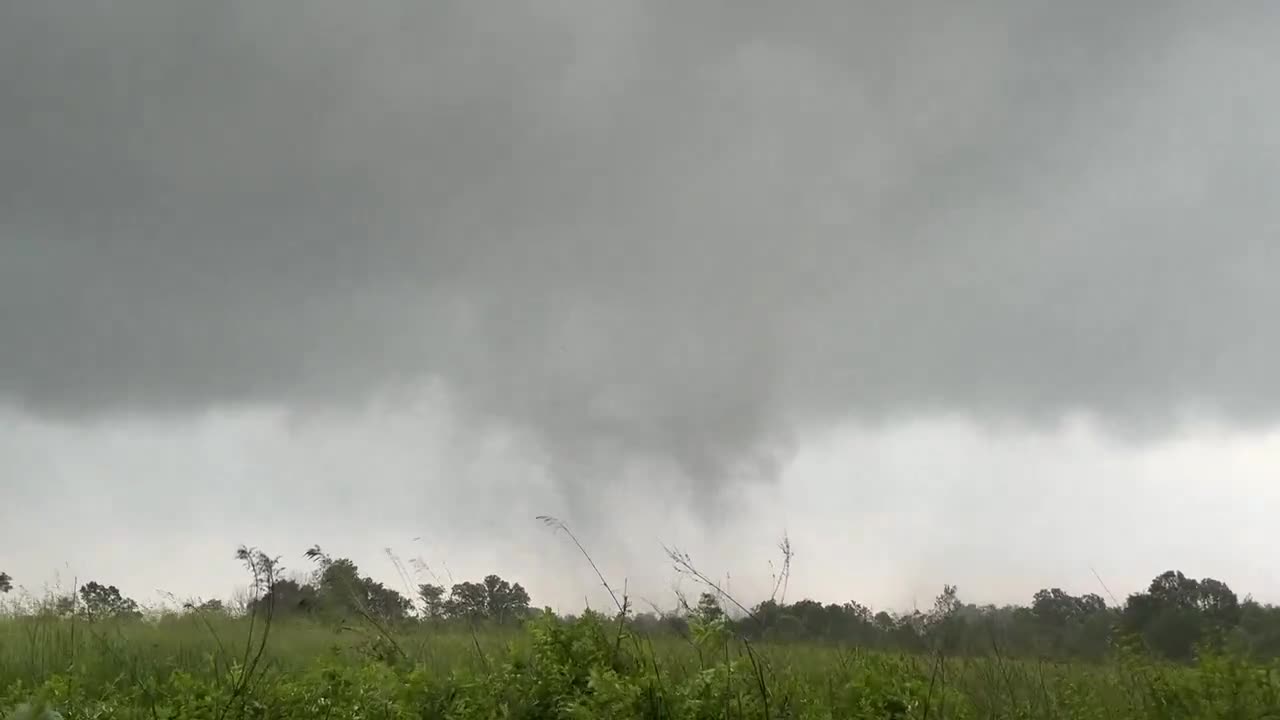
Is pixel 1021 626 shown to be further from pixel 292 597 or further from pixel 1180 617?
pixel 292 597

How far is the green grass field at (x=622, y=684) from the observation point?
5.89m

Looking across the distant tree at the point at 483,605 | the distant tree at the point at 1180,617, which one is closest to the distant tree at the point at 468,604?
A: the distant tree at the point at 483,605

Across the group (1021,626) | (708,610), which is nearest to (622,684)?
(708,610)

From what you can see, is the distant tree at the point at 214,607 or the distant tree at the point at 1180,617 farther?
the distant tree at the point at 214,607

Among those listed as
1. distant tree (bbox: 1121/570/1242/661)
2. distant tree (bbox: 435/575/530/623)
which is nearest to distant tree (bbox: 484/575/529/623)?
distant tree (bbox: 435/575/530/623)

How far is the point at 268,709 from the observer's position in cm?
640

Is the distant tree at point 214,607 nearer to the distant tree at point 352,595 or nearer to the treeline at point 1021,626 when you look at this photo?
the distant tree at point 352,595

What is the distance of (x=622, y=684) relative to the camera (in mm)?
5965

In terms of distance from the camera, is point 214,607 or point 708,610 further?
point 214,607

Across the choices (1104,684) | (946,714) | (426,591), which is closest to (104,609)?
(426,591)

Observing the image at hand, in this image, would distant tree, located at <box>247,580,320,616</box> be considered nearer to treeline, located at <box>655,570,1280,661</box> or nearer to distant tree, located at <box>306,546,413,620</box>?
distant tree, located at <box>306,546,413,620</box>

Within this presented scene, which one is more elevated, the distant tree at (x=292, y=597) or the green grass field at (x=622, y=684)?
the distant tree at (x=292, y=597)

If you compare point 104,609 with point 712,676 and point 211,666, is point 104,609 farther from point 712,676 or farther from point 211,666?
point 712,676

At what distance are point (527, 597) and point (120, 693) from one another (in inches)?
263
